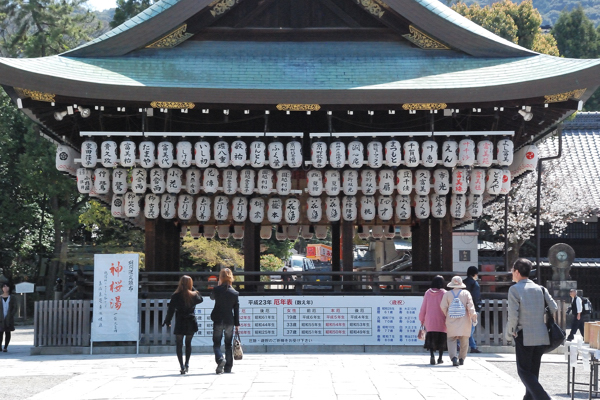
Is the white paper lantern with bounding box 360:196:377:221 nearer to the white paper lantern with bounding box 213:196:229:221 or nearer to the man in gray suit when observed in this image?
the white paper lantern with bounding box 213:196:229:221

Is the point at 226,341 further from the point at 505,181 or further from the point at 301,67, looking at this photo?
the point at 505,181

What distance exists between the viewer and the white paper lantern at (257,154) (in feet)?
58.0

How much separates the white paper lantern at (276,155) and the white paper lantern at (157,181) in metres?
2.68

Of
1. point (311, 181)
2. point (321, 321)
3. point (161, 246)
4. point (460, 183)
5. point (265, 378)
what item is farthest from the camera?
point (161, 246)

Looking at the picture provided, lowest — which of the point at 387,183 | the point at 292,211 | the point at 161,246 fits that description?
the point at 161,246

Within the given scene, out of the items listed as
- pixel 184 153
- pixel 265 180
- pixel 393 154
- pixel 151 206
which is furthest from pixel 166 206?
pixel 393 154

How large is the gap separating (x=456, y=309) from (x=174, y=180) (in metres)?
7.77

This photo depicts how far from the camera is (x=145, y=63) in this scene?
18.7m

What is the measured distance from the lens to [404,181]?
1820 cm

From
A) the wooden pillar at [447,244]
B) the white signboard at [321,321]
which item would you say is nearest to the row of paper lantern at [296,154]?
the wooden pillar at [447,244]

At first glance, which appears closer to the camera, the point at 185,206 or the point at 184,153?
the point at 184,153

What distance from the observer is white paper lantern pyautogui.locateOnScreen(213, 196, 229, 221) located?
18.8 metres

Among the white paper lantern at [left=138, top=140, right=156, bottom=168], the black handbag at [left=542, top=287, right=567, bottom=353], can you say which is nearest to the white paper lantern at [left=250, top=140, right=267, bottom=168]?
the white paper lantern at [left=138, top=140, right=156, bottom=168]

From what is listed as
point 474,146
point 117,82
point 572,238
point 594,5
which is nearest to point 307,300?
point 474,146
